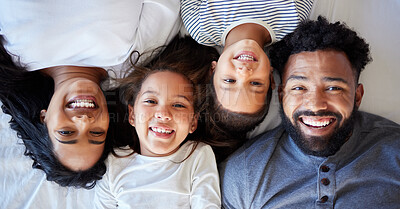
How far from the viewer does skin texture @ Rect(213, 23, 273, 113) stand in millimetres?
1438

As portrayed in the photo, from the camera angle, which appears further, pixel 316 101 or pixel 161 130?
pixel 161 130

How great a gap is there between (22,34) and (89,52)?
0.28 metres

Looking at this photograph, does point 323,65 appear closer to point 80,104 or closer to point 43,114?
point 80,104

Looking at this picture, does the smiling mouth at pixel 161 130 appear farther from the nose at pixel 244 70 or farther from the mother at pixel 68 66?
the nose at pixel 244 70

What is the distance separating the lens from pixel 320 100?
1392mm

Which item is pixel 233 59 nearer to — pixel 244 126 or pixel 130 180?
pixel 244 126

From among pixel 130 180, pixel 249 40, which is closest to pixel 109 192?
pixel 130 180

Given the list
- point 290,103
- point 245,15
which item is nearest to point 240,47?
point 245,15

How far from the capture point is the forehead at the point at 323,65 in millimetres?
1402

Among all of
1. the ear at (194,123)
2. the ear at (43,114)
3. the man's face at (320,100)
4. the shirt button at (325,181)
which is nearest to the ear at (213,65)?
the ear at (194,123)

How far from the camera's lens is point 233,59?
1.46 metres

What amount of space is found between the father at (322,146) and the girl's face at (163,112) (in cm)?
33

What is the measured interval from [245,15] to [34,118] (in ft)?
3.82

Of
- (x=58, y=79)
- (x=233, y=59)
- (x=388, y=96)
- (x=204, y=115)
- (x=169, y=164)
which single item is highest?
(x=233, y=59)
